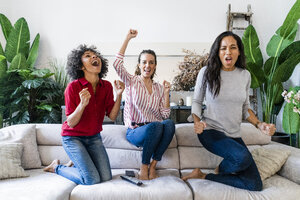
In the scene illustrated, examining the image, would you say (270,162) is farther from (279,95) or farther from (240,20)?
(240,20)

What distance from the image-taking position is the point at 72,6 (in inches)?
161

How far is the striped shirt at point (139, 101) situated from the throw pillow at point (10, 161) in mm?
897

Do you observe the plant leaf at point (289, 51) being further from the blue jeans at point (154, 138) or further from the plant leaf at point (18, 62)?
the plant leaf at point (18, 62)

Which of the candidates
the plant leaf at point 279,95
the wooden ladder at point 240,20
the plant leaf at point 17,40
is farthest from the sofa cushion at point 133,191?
the plant leaf at point 17,40

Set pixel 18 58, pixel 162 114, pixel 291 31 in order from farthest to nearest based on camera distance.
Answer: pixel 18 58
pixel 291 31
pixel 162 114

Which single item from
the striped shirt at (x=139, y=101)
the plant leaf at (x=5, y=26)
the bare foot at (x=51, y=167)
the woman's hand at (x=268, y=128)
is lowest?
the bare foot at (x=51, y=167)

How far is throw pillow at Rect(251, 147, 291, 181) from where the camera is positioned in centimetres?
178

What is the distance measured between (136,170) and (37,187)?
0.76 metres

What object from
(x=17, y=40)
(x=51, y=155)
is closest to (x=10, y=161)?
(x=51, y=155)

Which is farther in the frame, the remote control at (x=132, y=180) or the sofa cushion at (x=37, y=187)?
the remote control at (x=132, y=180)

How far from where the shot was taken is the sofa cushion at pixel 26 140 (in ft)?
6.40

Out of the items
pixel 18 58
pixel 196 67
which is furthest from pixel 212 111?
pixel 18 58

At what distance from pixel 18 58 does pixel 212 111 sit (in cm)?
317

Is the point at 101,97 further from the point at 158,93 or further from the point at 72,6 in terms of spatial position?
the point at 72,6
